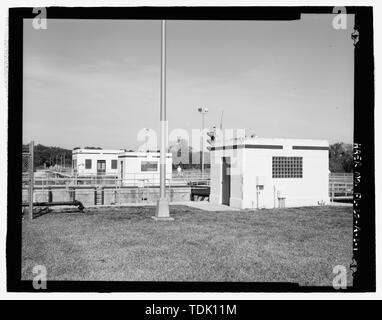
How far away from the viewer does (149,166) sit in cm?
3056

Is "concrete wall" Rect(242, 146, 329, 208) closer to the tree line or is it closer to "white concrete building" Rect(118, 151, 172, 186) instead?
the tree line

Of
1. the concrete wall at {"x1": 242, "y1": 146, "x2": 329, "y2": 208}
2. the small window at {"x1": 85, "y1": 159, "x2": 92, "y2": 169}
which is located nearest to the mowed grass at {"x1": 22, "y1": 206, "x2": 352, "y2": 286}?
the concrete wall at {"x1": 242, "y1": 146, "x2": 329, "y2": 208}

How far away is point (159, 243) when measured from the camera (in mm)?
8016

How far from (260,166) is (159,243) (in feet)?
27.0

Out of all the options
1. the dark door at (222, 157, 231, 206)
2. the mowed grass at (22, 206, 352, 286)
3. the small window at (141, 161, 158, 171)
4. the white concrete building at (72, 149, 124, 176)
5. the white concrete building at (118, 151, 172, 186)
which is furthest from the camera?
the white concrete building at (72, 149, 124, 176)

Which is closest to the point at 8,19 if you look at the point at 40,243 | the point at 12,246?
the point at 12,246

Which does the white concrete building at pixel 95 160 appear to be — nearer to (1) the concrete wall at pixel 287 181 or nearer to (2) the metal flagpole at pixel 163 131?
(1) the concrete wall at pixel 287 181

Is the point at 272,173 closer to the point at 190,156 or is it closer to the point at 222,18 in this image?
the point at 222,18

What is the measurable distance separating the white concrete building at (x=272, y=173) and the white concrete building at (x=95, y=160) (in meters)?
24.2

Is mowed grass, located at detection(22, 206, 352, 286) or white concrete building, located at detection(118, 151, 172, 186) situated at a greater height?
white concrete building, located at detection(118, 151, 172, 186)

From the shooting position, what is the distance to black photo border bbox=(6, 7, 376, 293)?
14.6 ft

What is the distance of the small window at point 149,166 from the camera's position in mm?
30328

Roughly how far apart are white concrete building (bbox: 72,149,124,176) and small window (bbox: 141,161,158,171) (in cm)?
920
